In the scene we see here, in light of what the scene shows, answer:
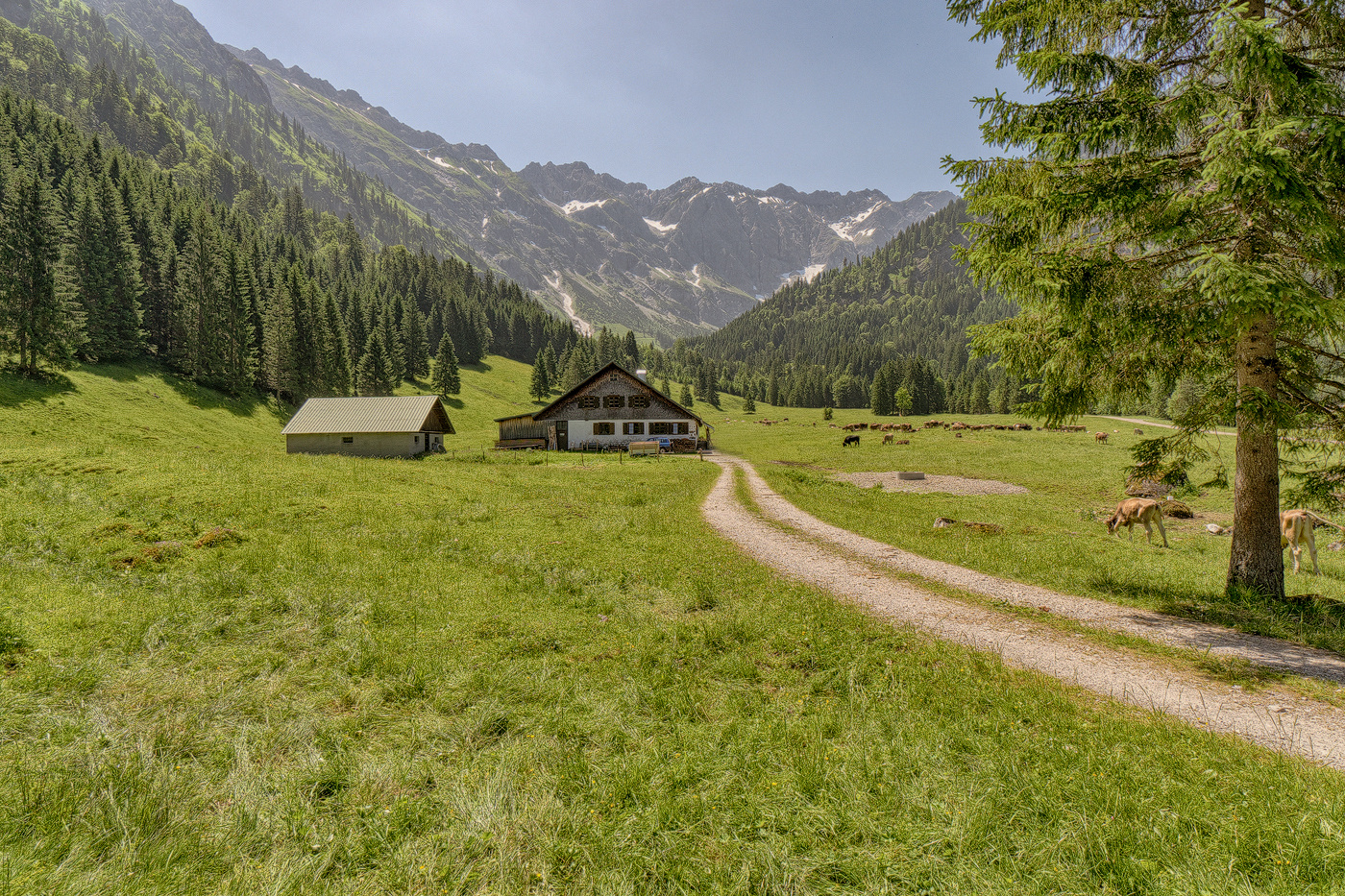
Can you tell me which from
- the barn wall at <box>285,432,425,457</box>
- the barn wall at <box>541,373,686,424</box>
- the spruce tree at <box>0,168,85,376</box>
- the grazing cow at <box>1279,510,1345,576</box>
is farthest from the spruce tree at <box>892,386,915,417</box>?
the spruce tree at <box>0,168,85,376</box>

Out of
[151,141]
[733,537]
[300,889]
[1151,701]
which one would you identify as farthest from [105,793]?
[151,141]

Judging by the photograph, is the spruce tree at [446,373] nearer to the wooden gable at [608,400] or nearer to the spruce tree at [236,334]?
the spruce tree at [236,334]

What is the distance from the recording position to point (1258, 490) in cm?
960

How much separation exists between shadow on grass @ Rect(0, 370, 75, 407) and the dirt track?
62.8 meters

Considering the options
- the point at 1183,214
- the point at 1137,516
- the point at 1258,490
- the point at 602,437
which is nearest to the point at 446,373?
the point at 602,437

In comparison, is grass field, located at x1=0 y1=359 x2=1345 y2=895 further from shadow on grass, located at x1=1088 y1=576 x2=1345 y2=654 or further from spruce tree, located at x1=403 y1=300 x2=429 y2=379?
spruce tree, located at x1=403 y1=300 x2=429 y2=379

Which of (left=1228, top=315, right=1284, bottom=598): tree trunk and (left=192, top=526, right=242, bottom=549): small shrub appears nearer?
(left=1228, top=315, right=1284, bottom=598): tree trunk

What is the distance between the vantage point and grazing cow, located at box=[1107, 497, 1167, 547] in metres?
15.8

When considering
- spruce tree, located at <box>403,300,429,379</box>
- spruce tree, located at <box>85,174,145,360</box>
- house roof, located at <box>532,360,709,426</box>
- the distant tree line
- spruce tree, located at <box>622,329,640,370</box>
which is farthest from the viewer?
spruce tree, located at <box>622,329,640,370</box>

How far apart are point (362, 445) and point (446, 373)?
55.3 m

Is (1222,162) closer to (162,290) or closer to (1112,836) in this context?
(1112,836)

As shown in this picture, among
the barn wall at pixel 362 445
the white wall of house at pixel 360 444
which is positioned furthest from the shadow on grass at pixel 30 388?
the barn wall at pixel 362 445

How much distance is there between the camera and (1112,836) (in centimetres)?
371

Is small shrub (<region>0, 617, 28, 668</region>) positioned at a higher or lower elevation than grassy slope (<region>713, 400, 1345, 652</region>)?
higher
